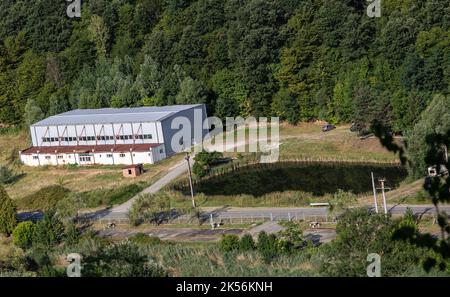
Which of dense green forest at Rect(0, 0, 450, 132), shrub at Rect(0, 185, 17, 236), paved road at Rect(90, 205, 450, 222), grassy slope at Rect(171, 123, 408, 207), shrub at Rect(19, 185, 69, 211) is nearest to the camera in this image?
paved road at Rect(90, 205, 450, 222)

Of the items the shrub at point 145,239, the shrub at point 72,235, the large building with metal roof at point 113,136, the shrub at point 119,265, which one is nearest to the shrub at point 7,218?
the shrub at point 72,235

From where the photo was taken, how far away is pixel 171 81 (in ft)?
144

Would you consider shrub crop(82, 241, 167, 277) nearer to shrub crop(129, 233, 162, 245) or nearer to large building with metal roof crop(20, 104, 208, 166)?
shrub crop(129, 233, 162, 245)

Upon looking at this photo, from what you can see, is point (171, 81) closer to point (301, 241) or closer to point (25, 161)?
point (25, 161)

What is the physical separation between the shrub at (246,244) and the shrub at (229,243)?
16 cm

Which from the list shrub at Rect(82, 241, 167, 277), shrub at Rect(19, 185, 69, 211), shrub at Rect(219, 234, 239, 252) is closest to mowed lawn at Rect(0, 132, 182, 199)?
shrub at Rect(19, 185, 69, 211)

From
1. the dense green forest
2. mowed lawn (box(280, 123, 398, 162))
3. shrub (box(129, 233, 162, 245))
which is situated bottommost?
shrub (box(129, 233, 162, 245))

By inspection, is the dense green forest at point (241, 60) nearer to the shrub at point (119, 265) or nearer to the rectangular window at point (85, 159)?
the rectangular window at point (85, 159)

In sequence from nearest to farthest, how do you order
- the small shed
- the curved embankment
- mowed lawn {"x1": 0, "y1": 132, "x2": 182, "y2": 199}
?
the curved embankment
mowed lawn {"x1": 0, "y1": 132, "x2": 182, "y2": 199}
the small shed

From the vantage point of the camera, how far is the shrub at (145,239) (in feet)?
75.7

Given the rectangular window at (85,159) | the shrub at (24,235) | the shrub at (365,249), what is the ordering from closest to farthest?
the shrub at (365,249) < the shrub at (24,235) < the rectangular window at (85,159)

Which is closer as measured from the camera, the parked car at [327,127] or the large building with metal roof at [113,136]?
the large building with metal roof at [113,136]

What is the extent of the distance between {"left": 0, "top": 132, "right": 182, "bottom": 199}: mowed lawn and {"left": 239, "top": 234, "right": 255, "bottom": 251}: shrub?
40.4 feet

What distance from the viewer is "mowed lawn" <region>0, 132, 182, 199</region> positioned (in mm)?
33938
